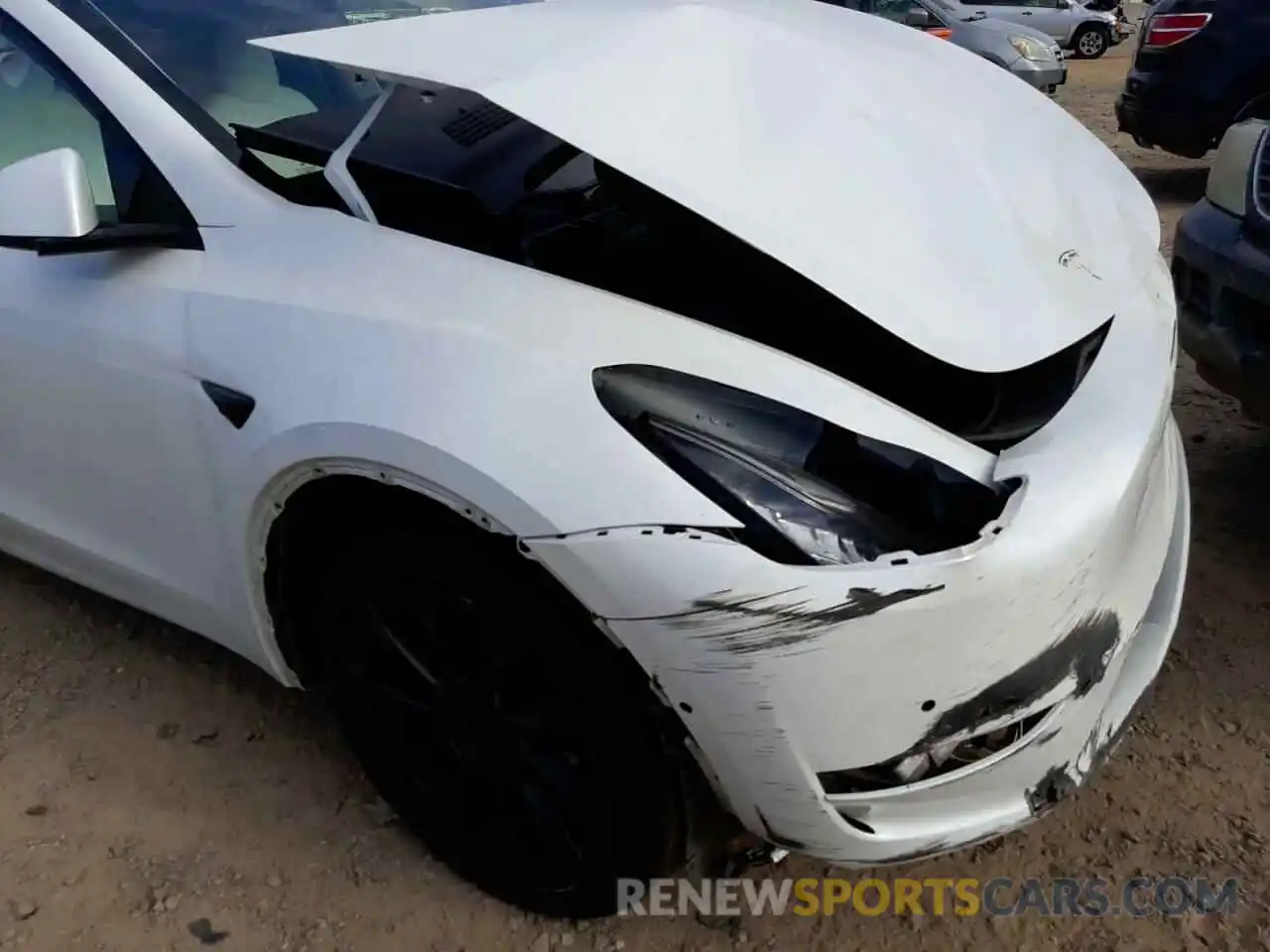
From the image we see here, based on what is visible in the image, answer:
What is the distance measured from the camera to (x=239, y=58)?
2.41 m

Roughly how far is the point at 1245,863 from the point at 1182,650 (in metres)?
0.66

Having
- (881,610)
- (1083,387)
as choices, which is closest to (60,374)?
(881,610)

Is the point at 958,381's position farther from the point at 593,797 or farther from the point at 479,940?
the point at 479,940

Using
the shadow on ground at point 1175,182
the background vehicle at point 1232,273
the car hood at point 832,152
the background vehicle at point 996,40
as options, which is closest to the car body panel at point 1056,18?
the background vehicle at point 996,40

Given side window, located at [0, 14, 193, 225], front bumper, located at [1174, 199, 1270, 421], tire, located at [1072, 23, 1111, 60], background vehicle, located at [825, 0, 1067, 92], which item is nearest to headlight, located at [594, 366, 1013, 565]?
side window, located at [0, 14, 193, 225]

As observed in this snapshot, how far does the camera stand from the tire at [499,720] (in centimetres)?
167

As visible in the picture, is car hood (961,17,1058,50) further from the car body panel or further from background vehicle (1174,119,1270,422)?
background vehicle (1174,119,1270,422)

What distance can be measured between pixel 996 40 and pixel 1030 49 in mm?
346

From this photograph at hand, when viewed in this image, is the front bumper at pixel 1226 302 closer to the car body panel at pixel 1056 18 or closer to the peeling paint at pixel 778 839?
the peeling paint at pixel 778 839

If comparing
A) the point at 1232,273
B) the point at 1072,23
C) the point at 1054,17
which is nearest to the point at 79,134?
the point at 1232,273

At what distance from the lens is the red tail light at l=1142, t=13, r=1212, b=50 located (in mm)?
6508

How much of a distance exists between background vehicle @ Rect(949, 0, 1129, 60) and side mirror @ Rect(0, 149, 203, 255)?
51.5 feet

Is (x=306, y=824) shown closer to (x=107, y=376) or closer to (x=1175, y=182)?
(x=107, y=376)

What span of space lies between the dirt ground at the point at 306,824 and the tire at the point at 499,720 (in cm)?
16
